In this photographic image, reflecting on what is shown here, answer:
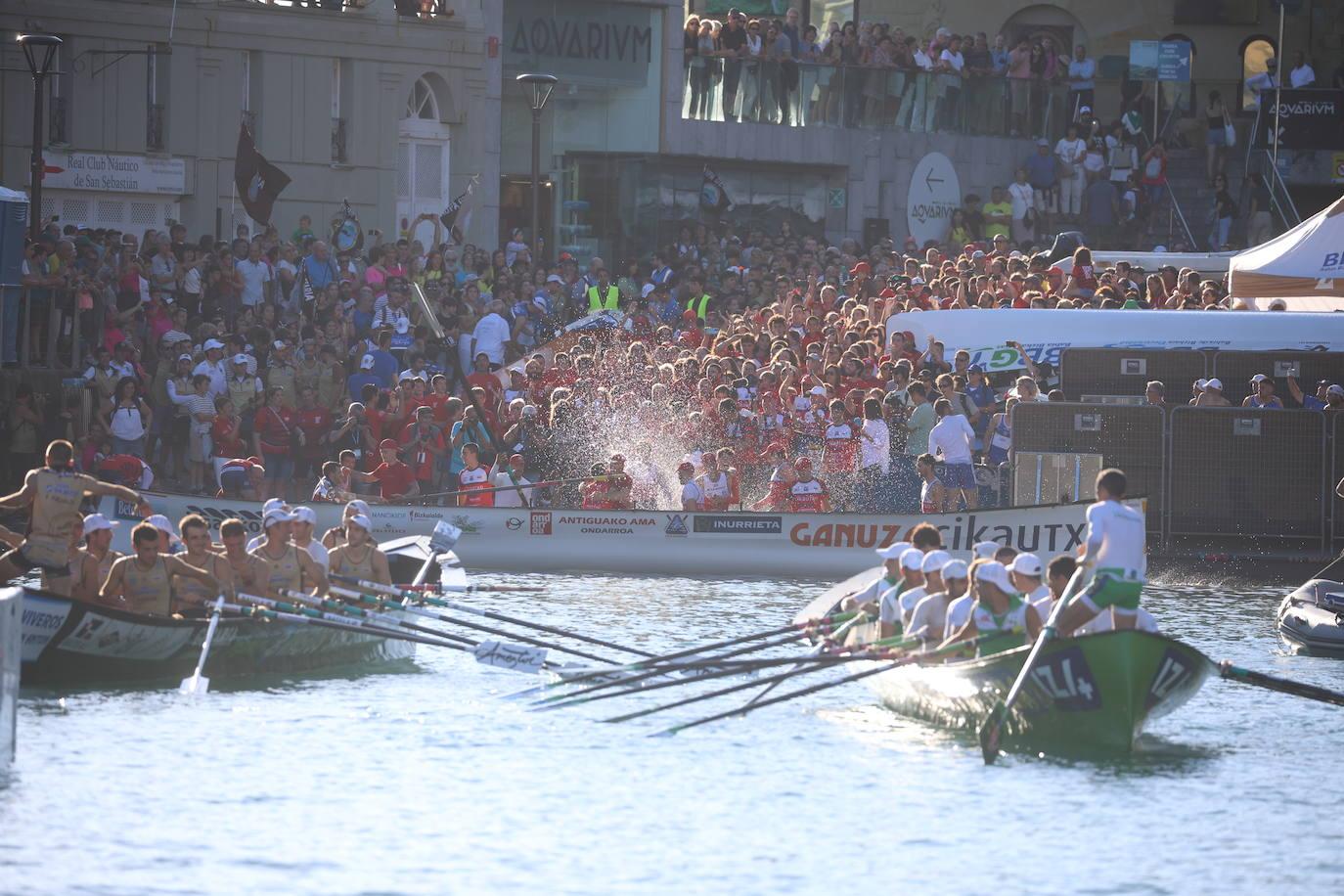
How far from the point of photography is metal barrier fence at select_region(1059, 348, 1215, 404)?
2884 cm

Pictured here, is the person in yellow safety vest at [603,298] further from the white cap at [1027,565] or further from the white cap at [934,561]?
the white cap at [1027,565]

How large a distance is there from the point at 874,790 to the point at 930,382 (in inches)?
488

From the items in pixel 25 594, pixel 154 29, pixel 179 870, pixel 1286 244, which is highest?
pixel 154 29

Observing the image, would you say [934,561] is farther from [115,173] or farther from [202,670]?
[115,173]

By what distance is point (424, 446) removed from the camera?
1166 inches

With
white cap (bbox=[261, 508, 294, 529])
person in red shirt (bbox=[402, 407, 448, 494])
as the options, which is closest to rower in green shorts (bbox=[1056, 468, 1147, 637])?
white cap (bbox=[261, 508, 294, 529])

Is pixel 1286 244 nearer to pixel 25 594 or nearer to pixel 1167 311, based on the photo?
pixel 1167 311

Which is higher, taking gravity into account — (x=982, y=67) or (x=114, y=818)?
(x=982, y=67)

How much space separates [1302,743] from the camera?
18.9 m

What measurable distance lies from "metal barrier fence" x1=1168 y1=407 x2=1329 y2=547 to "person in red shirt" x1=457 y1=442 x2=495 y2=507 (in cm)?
856

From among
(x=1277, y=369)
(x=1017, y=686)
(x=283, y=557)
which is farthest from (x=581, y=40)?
(x=1017, y=686)

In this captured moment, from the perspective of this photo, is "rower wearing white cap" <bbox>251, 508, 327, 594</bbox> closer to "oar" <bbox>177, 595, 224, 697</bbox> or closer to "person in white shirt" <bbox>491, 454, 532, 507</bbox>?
"oar" <bbox>177, 595, 224, 697</bbox>

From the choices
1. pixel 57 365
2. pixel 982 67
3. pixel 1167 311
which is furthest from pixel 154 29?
pixel 1167 311

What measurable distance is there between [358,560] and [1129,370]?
1141 centimetres
